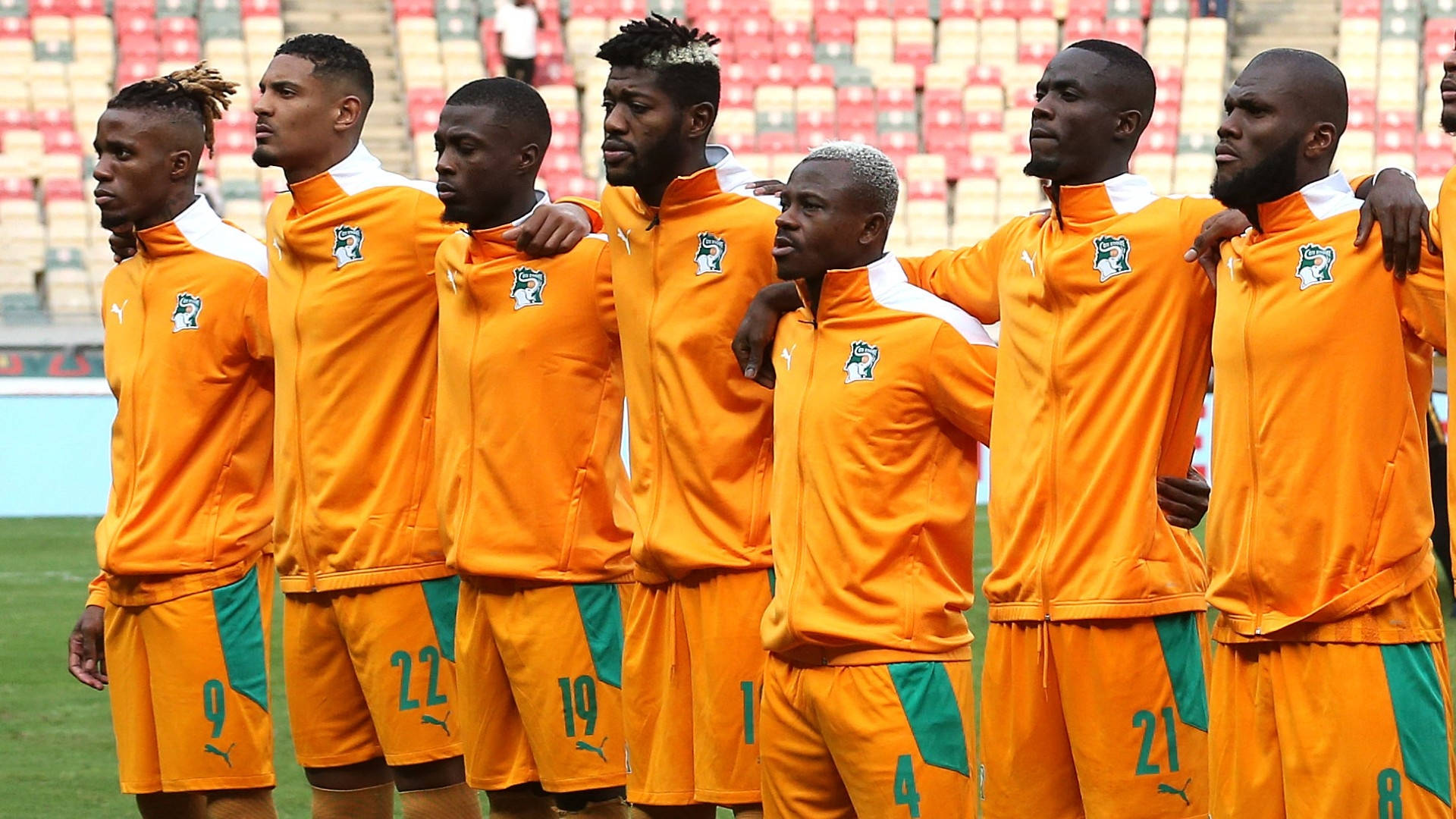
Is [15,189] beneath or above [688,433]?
beneath

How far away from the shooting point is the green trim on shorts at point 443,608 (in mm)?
5465

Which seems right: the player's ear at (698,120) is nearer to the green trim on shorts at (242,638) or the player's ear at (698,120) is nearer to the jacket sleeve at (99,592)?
the green trim on shorts at (242,638)

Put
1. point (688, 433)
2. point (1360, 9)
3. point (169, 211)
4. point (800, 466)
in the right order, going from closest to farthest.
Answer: point (800, 466) → point (688, 433) → point (169, 211) → point (1360, 9)

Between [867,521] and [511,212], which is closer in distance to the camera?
[867,521]

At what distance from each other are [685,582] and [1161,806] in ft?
4.07

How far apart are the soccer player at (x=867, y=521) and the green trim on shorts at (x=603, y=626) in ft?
2.25

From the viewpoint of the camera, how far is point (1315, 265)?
410 cm

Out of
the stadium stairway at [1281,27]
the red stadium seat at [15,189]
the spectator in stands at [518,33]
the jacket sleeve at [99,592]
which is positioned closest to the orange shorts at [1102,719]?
the jacket sleeve at [99,592]

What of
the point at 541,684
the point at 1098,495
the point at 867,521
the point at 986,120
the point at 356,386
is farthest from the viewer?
the point at 986,120

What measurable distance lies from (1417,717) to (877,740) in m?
1.09

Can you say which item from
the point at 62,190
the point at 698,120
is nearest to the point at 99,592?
the point at 698,120

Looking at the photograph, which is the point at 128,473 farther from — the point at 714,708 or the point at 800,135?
the point at 800,135

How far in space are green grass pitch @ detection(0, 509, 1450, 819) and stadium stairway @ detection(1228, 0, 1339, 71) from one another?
10.9 metres

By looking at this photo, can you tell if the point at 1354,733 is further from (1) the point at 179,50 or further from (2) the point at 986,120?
(1) the point at 179,50
